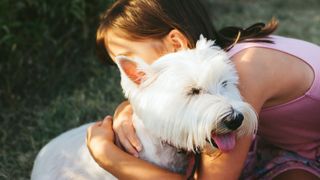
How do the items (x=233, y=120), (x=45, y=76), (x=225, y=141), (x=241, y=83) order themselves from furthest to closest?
(x=45, y=76)
(x=241, y=83)
(x=225, y=141)
(x=233, y=120)

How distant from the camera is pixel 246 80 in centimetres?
210

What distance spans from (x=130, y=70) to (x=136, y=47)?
343 mm

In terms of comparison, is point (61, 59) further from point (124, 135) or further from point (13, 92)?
point (124, 135)

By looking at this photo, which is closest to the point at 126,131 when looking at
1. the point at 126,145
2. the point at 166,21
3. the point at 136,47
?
the point at 126,145

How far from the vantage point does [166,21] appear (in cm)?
231

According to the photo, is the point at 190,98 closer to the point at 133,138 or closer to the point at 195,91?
the point at 195,91

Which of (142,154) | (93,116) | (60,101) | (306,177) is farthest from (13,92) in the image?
(306,177)

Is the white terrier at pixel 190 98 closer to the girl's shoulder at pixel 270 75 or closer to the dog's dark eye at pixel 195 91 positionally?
the dog's dark eye at pixel 195 91

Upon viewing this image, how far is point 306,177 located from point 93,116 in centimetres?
154

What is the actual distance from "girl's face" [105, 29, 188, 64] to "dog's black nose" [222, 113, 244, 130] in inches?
15.3

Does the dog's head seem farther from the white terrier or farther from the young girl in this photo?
the young girl

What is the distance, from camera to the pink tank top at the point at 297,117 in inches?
93.7

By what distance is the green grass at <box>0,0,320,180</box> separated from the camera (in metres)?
3.46

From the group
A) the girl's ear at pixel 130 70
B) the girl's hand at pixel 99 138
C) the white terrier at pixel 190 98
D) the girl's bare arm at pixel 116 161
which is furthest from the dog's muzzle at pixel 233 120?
the girl's hand at pixel 99 138
